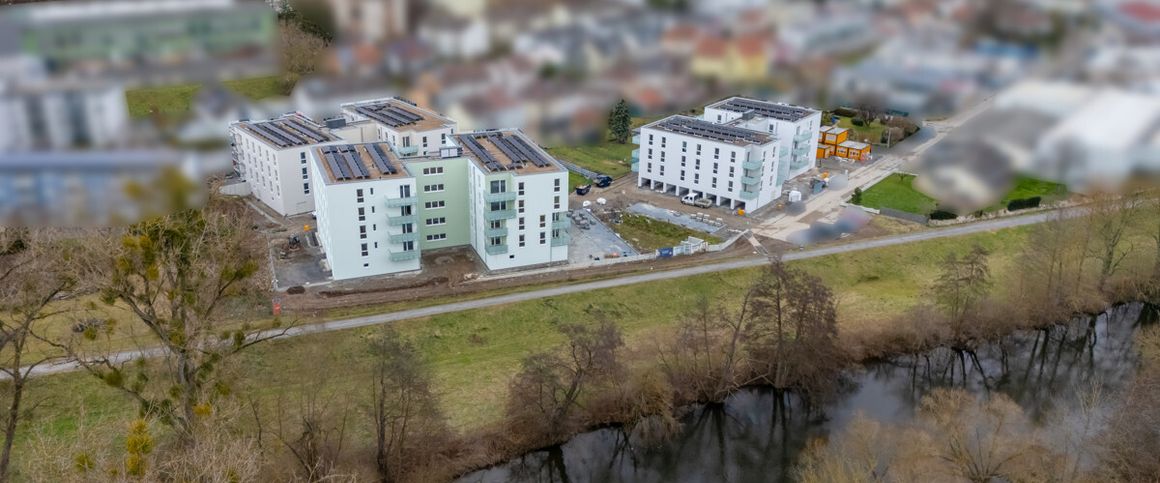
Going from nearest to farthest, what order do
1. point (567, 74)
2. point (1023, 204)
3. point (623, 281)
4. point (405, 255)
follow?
1. point (405, 255)
2. point (623, 281)
3. point (1023, 204)
4. point (567, 74)

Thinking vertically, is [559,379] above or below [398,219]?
below

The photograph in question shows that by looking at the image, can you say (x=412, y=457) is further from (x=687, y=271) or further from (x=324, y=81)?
(x=324, y=81)

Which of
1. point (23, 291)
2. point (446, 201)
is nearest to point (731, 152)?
point (446, 201)

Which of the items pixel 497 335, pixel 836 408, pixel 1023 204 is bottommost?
pixel 836 408

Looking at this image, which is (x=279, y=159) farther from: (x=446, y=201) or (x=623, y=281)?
(x=623, y=281)

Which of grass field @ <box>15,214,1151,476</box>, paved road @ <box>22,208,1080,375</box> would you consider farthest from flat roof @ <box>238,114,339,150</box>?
grass field @ <box>15,214,1151,476</box>

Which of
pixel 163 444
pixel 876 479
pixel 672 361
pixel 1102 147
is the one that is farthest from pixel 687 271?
pixel 163 444

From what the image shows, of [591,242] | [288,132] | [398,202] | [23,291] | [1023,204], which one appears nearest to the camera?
[23,291]
